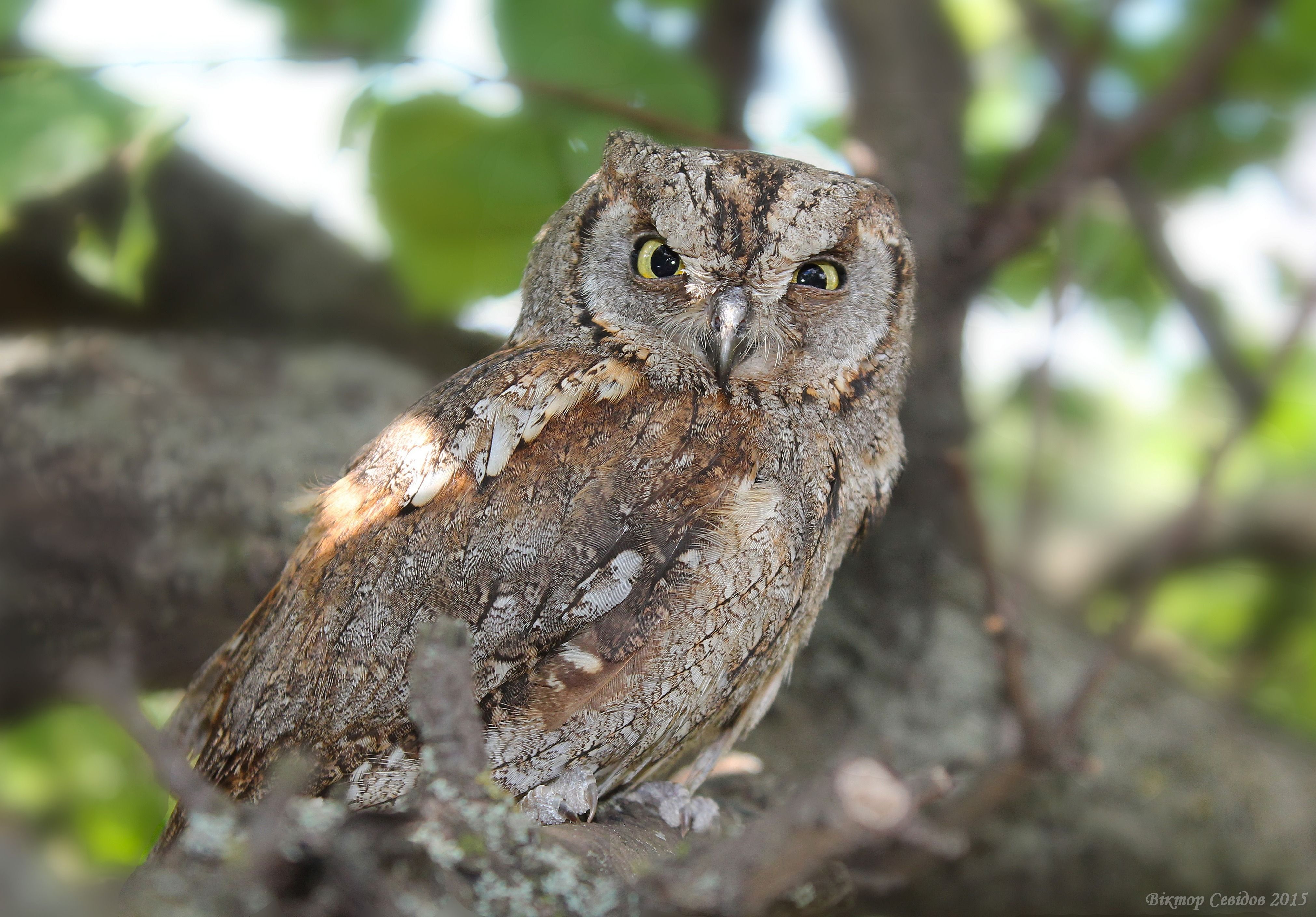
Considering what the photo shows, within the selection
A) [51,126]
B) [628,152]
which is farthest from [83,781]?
[628,152]

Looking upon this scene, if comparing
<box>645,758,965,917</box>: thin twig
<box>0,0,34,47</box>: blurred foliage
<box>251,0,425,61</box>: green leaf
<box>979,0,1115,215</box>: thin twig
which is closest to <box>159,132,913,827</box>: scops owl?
<box>645,758,965,917</box>: thin twig

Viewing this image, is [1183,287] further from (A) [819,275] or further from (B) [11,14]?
(B) [11,14]

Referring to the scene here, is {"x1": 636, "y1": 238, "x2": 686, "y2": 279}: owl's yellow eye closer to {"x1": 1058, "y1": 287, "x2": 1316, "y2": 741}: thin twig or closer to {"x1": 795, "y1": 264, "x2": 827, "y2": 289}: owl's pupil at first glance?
{"x1": 795, "y1": 264, "x2": 827, "y2": 289}: owl's pupil

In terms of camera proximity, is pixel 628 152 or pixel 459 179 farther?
pixel 459 179

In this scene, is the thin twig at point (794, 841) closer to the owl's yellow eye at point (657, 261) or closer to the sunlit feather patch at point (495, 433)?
the sunlit feather patch at point (495, 433)

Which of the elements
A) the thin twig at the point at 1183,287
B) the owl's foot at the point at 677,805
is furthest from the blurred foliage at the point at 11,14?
the thin twig at the point at 1183,287

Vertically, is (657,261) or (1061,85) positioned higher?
(1061,85)
